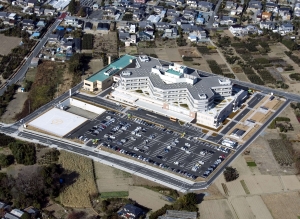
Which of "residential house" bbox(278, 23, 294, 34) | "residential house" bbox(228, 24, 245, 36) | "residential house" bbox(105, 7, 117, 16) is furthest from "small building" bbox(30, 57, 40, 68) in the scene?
"residential house" bbox(278, 23, 294, 34)

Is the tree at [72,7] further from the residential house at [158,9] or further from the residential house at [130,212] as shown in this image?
the residential house at [130,212]

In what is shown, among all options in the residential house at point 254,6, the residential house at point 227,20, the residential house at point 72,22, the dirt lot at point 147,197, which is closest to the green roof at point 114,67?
the residential house at point 72,22

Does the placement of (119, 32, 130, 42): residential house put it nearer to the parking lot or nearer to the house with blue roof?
the house with blue roof

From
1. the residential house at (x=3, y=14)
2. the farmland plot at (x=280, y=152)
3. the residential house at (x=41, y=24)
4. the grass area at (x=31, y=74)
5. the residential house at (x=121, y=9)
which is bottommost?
the farmland plot at (x=280, y=152)

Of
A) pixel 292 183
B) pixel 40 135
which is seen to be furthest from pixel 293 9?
pixel 40 135

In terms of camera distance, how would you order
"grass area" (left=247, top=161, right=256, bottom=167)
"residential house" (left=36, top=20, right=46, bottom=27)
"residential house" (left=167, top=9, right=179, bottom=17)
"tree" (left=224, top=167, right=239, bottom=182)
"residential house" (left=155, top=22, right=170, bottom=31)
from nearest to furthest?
1. "tree" (left=224, top=167, right=239, bottom=182)
2. "grass area" (left=247, top=161, right=256, bottom=167)
3. "residential house" (left=36, top=20, right=46, bottom=27)
4. "residential house" (left=155, top=22, right=170, bottom=31)
5. "residential house" (left=167, top=9, right=179, bottom=17)
